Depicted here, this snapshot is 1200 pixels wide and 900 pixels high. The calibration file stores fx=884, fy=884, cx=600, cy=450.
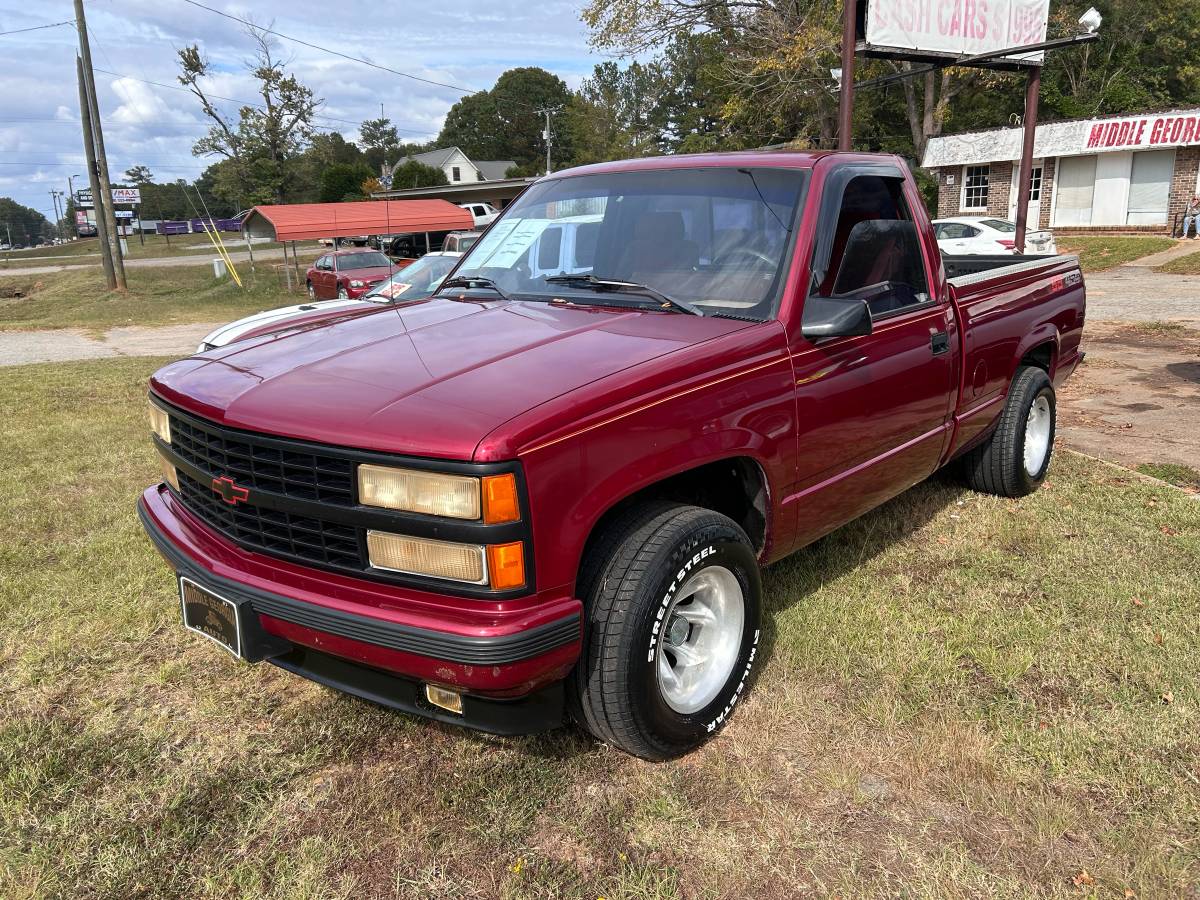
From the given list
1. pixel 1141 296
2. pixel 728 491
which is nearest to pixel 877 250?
pixel 728 491

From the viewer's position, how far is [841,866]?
245 centimetres

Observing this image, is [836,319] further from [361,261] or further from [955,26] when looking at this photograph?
[361,261]

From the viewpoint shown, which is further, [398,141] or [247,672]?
[398,141]

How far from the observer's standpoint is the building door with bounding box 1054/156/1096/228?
31.0m

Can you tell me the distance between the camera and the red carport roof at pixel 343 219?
64.3 ft

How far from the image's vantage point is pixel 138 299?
83.6 ft

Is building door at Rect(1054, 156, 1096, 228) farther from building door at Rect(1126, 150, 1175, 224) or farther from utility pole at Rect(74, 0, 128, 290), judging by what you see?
utility pole at Rect(74, 0, 128, 290)

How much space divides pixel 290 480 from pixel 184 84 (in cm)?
6085

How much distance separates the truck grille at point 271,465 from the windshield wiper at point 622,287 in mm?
1388

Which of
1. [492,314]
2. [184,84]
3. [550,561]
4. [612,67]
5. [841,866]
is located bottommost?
[841,866]

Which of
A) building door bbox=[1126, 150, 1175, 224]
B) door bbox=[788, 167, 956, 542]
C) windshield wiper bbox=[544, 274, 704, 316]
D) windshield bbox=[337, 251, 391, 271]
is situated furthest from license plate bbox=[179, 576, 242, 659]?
building door bbox=[1126, 150, 1175, 224]

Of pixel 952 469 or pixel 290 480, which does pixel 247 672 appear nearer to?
pixel 290 480

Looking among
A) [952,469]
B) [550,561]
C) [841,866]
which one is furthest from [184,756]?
[952,469]

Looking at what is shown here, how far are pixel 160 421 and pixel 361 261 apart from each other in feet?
65.1
